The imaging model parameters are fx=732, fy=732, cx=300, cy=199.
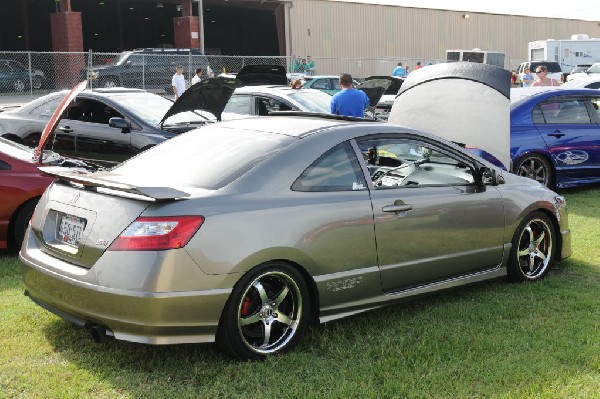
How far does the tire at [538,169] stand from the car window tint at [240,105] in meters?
4.57

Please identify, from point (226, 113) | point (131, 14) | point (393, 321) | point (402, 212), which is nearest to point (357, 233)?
point (402, 212)

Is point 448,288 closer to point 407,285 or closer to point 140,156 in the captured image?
point 407,285

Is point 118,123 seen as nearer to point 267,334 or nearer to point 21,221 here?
point 21,221

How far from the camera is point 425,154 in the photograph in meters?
5.75

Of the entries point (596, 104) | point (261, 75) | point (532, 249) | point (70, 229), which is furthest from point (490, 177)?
point (261, 75)

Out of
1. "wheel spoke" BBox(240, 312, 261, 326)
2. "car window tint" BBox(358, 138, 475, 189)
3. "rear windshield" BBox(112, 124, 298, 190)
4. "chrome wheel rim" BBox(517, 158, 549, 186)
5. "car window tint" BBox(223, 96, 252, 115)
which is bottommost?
"wheel spoke" BBox(240, 312, 261, 326)

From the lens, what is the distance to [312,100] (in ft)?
41.5

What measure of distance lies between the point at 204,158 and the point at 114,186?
73 cm

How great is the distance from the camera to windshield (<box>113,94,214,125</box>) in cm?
1028

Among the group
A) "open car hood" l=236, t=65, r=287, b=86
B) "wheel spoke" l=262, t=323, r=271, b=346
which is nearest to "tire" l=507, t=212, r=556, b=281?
"wheel spoke" l=262, t=323, r=271, b=346

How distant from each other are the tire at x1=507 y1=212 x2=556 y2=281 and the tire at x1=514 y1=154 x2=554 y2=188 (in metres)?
4.03

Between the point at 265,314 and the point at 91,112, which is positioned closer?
the point at 265,314

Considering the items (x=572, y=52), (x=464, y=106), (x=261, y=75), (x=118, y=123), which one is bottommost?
(x=118, y=123)

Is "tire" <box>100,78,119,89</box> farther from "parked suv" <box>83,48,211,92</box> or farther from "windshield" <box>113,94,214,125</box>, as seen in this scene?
"windshield" <box>113,94,214,125</box>
